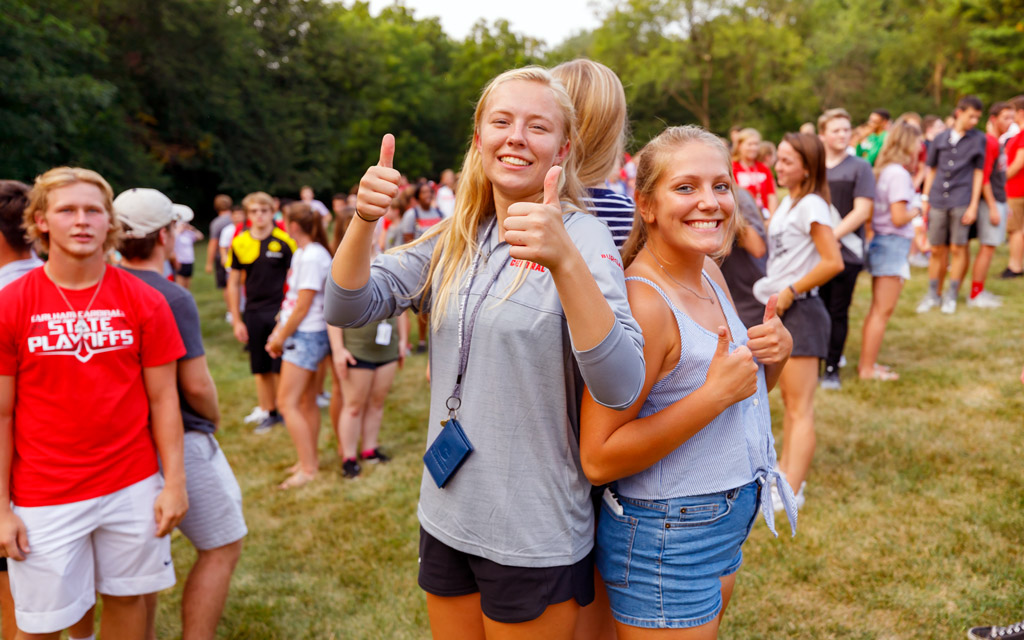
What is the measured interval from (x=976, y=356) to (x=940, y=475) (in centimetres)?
290

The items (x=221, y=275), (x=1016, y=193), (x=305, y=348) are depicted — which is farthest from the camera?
(x=221, y=275)

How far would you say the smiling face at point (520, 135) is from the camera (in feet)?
5.48

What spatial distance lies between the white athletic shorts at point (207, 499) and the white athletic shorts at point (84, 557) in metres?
0.23

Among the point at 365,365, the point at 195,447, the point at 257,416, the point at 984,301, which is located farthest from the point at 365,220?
the point at 984,301

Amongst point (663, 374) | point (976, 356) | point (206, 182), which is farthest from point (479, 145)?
point (206, 182)

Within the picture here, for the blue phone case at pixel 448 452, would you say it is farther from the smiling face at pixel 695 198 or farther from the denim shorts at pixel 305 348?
the denim shorts at pixel 305 348

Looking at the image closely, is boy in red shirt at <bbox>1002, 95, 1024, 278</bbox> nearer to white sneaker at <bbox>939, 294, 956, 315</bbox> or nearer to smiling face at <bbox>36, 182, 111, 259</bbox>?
white sneaker at <bbox>939, 294, 956, 315</bbox>

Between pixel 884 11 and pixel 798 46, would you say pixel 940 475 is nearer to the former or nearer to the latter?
pixel 798 46

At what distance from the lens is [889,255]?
595cm

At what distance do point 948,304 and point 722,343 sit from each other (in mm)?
8009

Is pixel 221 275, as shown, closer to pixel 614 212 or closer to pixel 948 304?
pixel 948 304

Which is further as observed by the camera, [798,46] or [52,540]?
[798,46]

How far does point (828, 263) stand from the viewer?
3.49 m

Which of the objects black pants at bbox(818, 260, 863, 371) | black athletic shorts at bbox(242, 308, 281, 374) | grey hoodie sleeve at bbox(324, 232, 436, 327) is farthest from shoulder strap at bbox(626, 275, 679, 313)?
black athletic shorts at bbox(242, 308, 281, 374)
